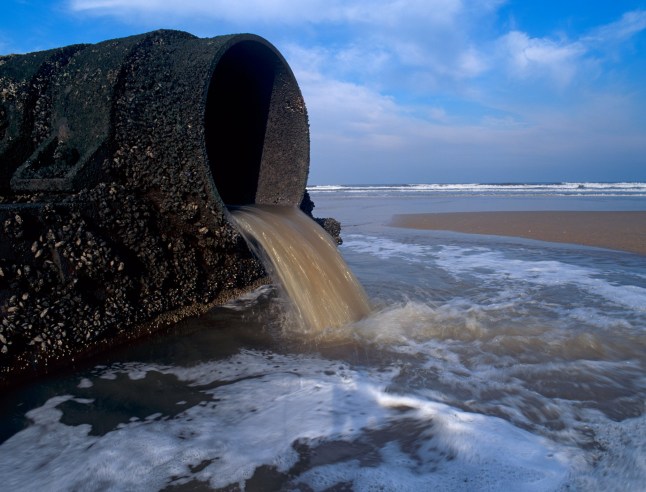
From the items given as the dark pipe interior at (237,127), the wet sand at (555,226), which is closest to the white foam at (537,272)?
the wet sand at (555,226)

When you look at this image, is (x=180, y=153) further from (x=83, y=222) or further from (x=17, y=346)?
(x=17, y=346)

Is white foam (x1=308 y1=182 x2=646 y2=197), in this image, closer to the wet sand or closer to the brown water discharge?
the wet sand

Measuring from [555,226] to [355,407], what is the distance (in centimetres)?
815

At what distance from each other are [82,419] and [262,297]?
1996 millimetres

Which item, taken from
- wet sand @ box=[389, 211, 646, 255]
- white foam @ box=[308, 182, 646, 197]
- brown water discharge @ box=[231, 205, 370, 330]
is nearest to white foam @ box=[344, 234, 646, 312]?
brown water discharge @ box=[231, 205, 370, 330]

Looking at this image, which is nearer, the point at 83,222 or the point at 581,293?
the point at 83,222

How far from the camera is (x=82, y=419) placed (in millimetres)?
1904

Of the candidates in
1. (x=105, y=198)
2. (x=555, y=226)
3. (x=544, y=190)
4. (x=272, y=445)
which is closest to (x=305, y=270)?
(x=105, y=198)

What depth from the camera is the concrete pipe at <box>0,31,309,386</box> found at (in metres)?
2.21

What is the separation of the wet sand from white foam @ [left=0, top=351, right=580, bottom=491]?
5547mm

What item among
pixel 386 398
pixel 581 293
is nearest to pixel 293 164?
pixel 386 398

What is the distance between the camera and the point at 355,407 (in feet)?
6.52

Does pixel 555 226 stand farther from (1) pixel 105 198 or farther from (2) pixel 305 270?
(1) pixel 105 198

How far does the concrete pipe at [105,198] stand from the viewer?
221 centimetres
